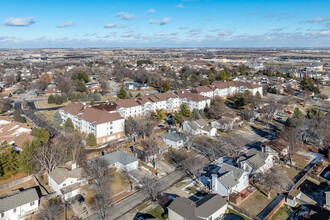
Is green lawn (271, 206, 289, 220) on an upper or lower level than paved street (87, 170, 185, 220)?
lower

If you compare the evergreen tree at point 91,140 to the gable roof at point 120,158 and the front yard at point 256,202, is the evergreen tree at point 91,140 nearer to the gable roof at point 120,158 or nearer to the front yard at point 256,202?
the gable roof at point 120,158

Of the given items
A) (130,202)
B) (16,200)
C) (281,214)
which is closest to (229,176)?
(281,214)

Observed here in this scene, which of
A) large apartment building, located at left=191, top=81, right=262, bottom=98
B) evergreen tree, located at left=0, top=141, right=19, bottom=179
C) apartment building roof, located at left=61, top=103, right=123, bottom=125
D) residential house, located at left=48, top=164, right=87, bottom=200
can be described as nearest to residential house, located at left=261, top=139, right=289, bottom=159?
apartment building roof, located at left=61, top=103, right=123, bottom=125

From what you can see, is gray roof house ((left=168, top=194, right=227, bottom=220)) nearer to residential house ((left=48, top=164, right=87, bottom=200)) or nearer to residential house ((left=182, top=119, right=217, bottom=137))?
residential house ((left=48, top=164, right=87, bottom=200))

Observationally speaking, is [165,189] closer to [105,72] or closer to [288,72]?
[105,72]

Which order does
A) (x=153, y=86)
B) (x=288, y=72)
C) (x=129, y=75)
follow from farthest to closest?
(x=288, y=72), (x=129, y=75), (x=153, y=86)

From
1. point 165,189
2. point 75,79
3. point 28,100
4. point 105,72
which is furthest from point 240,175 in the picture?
point 105,72
